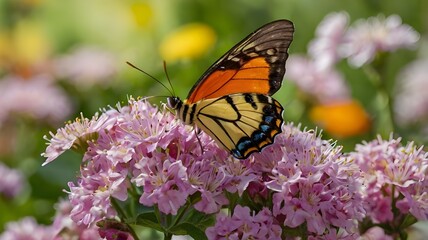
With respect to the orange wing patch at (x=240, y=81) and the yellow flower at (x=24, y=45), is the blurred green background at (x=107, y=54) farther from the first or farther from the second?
the orange wing patch at (x=240, y=81)

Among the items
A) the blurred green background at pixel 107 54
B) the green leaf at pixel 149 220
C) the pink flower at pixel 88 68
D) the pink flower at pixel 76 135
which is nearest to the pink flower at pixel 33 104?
the blurred green background at pixel 107 54

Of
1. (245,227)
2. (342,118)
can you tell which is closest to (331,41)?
(342,118)

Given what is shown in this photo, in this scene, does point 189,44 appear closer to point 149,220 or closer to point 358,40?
point 358,40

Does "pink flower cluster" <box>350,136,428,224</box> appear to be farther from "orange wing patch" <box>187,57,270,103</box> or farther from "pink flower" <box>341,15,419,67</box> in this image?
"pink flower" <box>341,15,419,67</box>

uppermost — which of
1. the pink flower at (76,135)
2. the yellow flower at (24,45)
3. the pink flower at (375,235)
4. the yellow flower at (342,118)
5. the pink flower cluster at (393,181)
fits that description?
the yellow flower at (24,45)

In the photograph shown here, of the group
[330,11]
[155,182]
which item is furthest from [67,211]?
[330,11]

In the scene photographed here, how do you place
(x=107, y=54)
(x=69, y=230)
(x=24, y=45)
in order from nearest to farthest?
(x=69, y=230) → (x=107, y=54) → (x=24, y=45)

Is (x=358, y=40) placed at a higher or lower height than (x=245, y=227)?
higher
